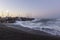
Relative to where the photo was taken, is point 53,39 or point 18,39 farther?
point 53,39

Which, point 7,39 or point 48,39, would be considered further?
point 48,39

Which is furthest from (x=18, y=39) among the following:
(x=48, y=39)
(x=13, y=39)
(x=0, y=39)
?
(x=48, y=39)

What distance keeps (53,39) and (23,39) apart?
8.16ft

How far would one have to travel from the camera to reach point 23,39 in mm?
10938

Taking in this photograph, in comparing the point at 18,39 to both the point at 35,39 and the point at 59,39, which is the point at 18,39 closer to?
the point at 35,39

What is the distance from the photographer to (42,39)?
11281mm

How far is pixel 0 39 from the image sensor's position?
10469mm

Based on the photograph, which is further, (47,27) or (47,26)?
(47,26)

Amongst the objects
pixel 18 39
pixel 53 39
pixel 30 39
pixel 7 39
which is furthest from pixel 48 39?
pixel 7 39

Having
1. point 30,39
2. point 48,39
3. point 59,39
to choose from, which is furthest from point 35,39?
point 59,39

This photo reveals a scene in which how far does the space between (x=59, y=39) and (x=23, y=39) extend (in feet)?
9.97

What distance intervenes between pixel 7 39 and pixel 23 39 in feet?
4.10

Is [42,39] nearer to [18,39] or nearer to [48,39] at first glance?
[48,39]

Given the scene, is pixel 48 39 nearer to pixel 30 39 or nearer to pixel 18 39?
pixel 30 39
